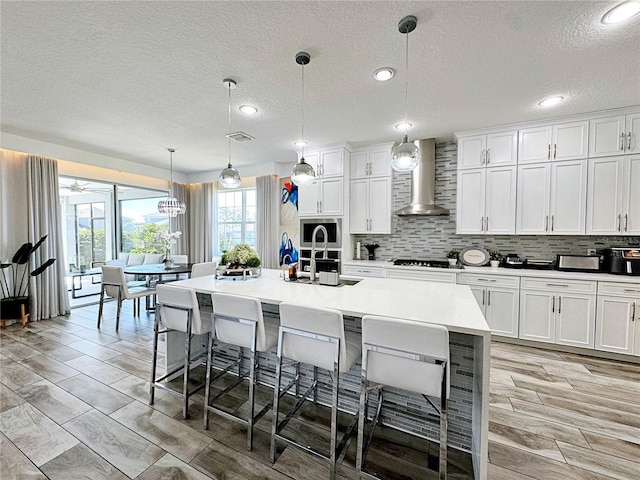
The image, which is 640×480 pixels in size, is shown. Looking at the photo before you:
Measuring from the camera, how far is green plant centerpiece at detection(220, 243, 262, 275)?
277 centimetres

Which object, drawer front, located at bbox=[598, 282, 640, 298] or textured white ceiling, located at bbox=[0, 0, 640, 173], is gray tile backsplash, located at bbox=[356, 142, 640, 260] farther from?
textured white ceiling, located at bbox=[0, 0, 640, 173]

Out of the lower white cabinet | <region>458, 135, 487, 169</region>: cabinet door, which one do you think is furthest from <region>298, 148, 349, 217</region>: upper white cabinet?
the lower white cabinet

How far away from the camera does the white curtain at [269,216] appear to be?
5629 millimetres

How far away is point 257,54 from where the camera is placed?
2141 millimetres

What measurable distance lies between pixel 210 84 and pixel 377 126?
2055 millimetres

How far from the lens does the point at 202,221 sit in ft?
21.3

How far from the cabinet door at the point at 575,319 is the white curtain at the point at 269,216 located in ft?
14.7

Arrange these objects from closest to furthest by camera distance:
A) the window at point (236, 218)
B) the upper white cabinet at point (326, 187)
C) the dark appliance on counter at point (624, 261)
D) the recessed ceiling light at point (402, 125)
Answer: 1. the dark appliance on counter at point (624, 261)
2. the recessed ceiling light at point (402, 125)
3. the upper white cabinet at point (326, 187)
4. the window at point (236, 218)

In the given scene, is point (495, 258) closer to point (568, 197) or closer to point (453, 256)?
point (453, 256)

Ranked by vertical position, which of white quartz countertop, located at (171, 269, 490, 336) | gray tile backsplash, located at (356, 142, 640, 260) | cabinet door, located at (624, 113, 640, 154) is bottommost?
white quartz countertop, located at (171, 269, 490, 336)

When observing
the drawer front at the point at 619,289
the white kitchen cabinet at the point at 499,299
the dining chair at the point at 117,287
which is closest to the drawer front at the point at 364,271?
the white kitchen cabinet at the point at 499,299

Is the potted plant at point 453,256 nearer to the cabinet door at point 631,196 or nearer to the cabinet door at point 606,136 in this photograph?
the cabinet door at point 631,196

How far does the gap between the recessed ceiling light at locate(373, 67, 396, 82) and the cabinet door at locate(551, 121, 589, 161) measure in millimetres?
2428

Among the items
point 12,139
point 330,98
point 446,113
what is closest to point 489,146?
point 446,113
